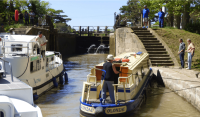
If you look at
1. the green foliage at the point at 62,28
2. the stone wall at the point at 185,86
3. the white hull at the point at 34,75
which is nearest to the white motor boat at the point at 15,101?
the white hull at the point at 34,75

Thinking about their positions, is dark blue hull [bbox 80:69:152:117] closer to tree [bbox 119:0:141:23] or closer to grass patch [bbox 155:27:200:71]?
grass patch [bbox 155:27:200:71]

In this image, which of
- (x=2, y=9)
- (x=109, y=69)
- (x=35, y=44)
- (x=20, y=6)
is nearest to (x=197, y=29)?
(x=35, y=44)

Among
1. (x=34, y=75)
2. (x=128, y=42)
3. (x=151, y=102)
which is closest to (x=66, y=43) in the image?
(x=128, y=42)

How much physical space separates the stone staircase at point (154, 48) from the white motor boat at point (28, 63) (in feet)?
24.4

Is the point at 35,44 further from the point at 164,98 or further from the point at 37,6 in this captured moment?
the point at 37,6

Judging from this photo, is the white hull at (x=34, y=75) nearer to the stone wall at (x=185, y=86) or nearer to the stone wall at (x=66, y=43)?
the stone wall at (x=185, y=86)

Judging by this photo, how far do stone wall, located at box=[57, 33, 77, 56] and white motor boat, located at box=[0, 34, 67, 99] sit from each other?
19.8 metres

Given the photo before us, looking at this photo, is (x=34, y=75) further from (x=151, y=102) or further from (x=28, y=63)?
(x=151, y=102)

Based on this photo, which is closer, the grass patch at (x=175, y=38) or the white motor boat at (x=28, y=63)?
the white motor boat at (x=28, y=63)

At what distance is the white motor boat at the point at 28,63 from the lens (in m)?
10.3

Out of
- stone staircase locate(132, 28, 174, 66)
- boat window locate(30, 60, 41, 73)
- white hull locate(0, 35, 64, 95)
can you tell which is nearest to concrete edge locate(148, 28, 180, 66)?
stone staircase locate(132, 28, 174, 66)

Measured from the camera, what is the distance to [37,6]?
42406 millimetres

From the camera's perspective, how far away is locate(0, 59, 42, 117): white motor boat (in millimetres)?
4180

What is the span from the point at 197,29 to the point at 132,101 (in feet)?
63.1
